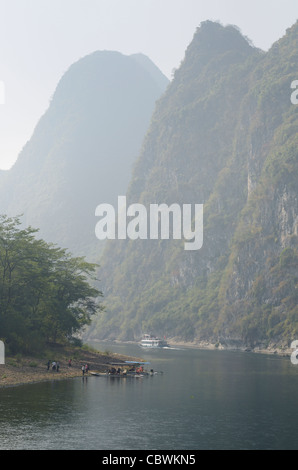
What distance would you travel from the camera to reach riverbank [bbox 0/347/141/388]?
238 feet

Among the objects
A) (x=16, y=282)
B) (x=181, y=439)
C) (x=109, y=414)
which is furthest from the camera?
(x=16, y=282)

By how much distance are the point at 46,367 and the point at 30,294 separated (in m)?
15.9

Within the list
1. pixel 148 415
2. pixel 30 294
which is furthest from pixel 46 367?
pixel 148 415

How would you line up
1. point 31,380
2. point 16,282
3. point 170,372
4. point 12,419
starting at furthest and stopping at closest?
point 170,372
point 16,282
point 31,380
point 12,419

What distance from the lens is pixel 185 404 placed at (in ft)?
207

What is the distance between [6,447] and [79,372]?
1845 inches

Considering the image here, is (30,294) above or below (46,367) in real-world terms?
above

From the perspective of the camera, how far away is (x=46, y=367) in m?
84.9

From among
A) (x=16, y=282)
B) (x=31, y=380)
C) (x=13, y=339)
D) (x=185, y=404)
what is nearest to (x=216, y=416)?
(x=185, y=404)

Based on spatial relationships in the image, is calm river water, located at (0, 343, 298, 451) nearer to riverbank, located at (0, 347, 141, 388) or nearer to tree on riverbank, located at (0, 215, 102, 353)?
riverbank, located at (0, 347, 141, 388)

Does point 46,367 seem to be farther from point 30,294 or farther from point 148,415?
point 148,415

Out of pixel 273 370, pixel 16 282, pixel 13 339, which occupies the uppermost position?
pixel 16 282
